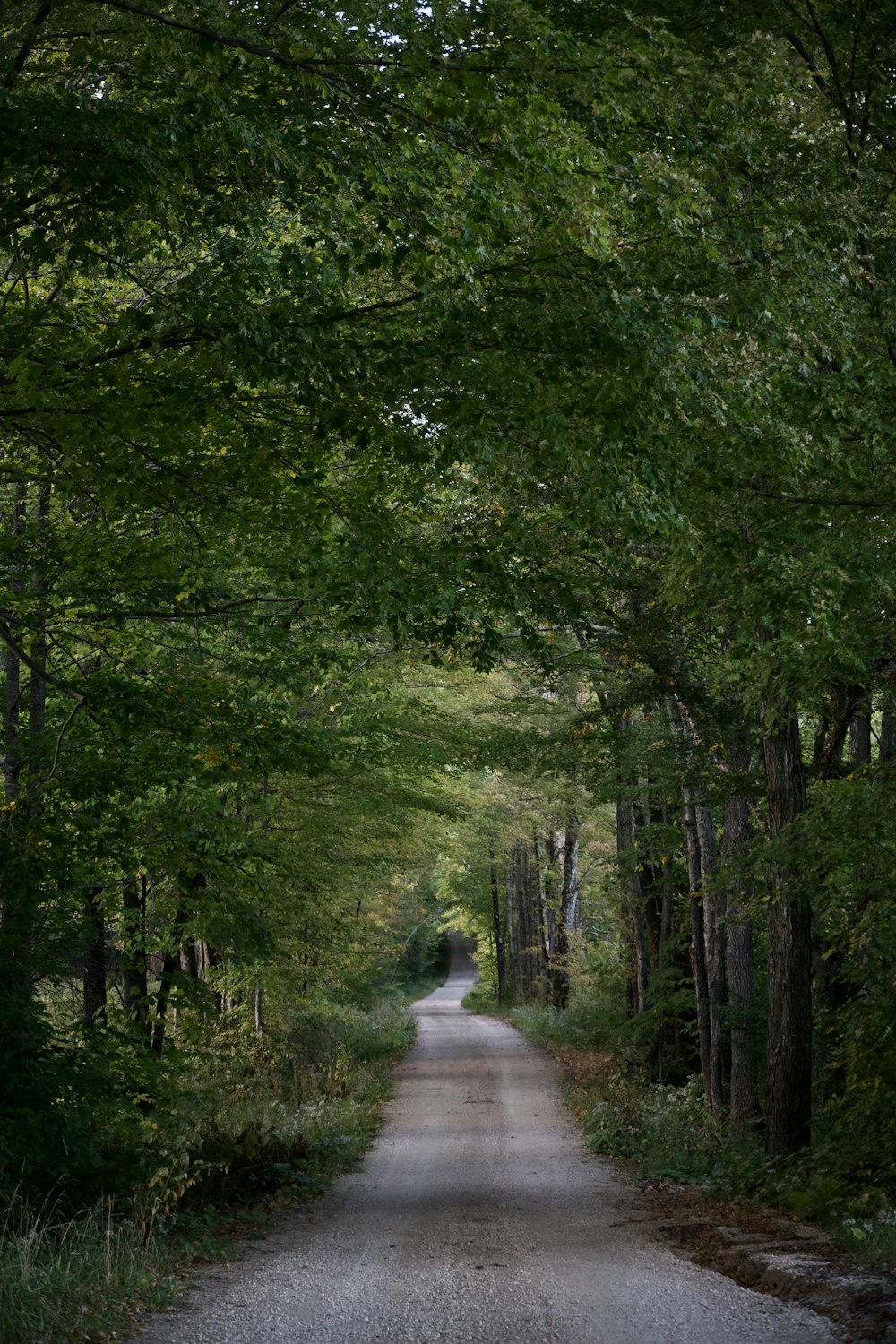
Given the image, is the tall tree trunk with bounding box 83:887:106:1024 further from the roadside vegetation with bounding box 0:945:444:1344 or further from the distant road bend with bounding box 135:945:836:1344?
the distant road bend with bounding box 135:945:836:1344

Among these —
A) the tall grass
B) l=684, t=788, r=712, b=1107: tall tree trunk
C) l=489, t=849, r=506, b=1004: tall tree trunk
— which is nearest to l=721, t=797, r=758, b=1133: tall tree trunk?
l=684, t=788, r=712, b=1107: tall tree trunk

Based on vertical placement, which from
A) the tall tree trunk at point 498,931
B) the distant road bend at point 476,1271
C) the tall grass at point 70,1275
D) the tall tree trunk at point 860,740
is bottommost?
the tall tree trunk at point 498,931

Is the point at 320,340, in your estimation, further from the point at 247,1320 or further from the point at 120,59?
the point at 247,1320

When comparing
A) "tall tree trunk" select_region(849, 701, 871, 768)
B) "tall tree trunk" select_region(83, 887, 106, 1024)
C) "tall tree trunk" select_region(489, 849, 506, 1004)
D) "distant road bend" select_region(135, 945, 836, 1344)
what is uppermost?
"tall tree trunk" select_region(849, 701, 871, 768)

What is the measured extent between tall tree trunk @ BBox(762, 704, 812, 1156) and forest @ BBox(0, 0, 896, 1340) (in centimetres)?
4

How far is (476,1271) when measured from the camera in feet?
29.8

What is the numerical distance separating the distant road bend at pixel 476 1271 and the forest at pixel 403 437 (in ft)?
3.79

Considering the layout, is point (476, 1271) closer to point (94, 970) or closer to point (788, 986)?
point (788, 986)

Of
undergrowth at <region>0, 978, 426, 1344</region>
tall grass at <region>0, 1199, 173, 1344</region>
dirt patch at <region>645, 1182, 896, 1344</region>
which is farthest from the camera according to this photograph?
dirt patch at <region>645, 1182, 896, 1344</region>

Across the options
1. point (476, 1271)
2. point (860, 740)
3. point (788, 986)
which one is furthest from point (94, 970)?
point (860, 740)

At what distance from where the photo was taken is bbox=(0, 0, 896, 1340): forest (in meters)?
6.29

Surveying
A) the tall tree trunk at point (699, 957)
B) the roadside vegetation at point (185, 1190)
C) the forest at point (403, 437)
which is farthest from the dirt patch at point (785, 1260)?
the tall tree trunk at point (699, 957)

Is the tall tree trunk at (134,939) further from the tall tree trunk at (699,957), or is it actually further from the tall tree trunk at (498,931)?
the tall tree trunk at (498,931)

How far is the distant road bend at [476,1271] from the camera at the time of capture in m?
7.23
